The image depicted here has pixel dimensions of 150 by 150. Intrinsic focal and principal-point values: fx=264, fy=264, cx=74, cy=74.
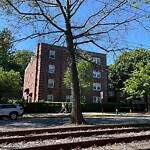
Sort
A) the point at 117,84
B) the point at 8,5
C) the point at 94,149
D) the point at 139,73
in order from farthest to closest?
the point at 117,84
the point at 139,73
the point at 8,5
the point at 94,149

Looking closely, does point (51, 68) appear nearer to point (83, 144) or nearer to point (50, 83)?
point (50, 83)

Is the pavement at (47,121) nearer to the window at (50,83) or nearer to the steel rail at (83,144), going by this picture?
the steel rail at (83,144)

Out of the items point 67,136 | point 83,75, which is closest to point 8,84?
point 83,75

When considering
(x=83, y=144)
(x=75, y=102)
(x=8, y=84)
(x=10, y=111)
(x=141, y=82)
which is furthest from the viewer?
(x=141, y=82)

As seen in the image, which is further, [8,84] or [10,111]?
[8,84]

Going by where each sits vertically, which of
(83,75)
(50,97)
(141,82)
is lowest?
(50,97)

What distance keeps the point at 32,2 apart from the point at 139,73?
3091 centimetres

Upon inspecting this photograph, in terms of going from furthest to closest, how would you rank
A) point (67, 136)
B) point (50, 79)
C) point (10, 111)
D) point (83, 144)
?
point (50, 79) → point (10, 111) → point (67, 136) → point (83, 144)

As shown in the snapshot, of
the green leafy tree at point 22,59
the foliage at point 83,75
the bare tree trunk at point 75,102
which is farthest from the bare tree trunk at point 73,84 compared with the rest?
the green leafy tree at point 22,59

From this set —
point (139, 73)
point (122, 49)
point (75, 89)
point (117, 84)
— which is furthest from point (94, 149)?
point (117, 84)

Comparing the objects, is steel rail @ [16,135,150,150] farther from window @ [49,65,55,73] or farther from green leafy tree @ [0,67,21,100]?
window @ [49,65,55,73]

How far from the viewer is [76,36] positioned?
19.2m

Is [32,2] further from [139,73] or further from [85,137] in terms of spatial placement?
[139,73]

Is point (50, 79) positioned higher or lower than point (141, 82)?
higher
